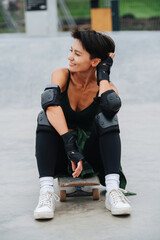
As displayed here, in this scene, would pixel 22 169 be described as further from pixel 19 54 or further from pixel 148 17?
pixel 148 17

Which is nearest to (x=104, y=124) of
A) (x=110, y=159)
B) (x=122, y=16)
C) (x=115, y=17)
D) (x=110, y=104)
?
(x=110, y=104)

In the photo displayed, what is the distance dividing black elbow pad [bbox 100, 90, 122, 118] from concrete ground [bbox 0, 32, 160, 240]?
0.64 meters

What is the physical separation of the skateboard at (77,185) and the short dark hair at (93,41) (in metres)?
0.86

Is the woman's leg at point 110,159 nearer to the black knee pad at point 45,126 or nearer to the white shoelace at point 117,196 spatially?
the white shoelace at point 117,196

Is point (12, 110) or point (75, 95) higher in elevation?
point (75, 95)

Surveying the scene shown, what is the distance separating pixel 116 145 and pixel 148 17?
16.2 meters

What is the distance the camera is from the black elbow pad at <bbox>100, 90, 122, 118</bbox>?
3.25m

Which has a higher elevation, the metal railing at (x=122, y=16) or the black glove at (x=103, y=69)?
the black glove at (x=103, y=69)

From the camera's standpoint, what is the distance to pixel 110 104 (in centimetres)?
324

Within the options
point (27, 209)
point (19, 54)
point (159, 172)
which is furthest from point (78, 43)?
point (19, 54)

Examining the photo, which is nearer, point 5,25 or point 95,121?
point 95,121

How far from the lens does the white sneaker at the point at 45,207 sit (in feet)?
10.1

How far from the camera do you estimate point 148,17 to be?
1875 cm

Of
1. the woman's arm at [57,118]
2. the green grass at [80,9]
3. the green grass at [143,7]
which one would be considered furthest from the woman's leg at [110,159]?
the green grass at [80,9]
